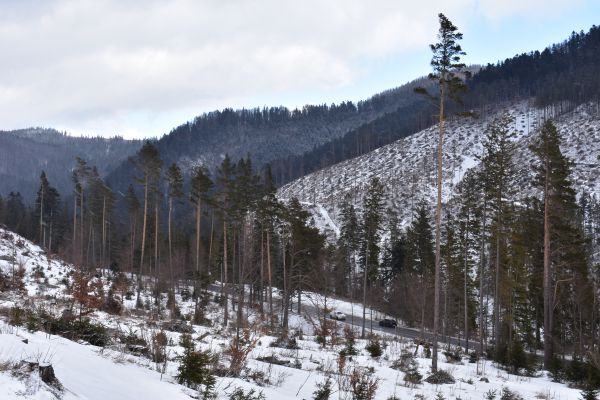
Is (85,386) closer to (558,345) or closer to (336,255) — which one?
(558,345)

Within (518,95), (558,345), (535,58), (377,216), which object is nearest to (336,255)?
(377,216)

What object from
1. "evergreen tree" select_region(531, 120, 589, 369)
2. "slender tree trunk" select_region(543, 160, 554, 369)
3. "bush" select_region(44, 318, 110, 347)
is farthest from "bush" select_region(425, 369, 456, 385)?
"evergreen tree" select_region(531, 120, 589, 369)

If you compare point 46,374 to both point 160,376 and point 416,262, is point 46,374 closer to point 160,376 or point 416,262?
point 160,376

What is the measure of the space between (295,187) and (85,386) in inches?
5000

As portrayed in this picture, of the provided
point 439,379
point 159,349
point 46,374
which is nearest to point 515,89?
point 439,379

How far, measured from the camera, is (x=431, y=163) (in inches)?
4584

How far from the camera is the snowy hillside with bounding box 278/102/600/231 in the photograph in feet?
318

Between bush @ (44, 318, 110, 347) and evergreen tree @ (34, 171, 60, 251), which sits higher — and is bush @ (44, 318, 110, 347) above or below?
below

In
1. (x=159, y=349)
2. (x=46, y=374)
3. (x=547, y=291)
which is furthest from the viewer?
(x=547, y=291)

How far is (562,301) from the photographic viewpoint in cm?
3541

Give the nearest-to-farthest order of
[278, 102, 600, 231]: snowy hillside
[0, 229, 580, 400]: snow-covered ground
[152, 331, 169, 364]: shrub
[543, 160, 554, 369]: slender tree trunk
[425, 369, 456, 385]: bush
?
[0, 229, 580, 400]: snow-covered ground
[152, 331, 169, 364]: shrub
[425, 369, 456, 385]: bush
[543, 160, 554, 369]: slender tree trunk
[278, 102, 600, 231]: snowy hillside

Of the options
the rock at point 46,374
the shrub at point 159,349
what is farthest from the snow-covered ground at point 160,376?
the shrub at point 159,349

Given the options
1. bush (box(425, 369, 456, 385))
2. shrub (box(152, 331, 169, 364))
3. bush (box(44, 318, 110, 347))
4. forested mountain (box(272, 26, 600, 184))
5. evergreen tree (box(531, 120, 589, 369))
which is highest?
forested mountain (box(272, 26, 600, 184))

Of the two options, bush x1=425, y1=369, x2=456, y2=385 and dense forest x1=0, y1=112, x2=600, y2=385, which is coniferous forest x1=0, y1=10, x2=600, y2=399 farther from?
bush x1=425, y1=369, x2=456, y2=385
